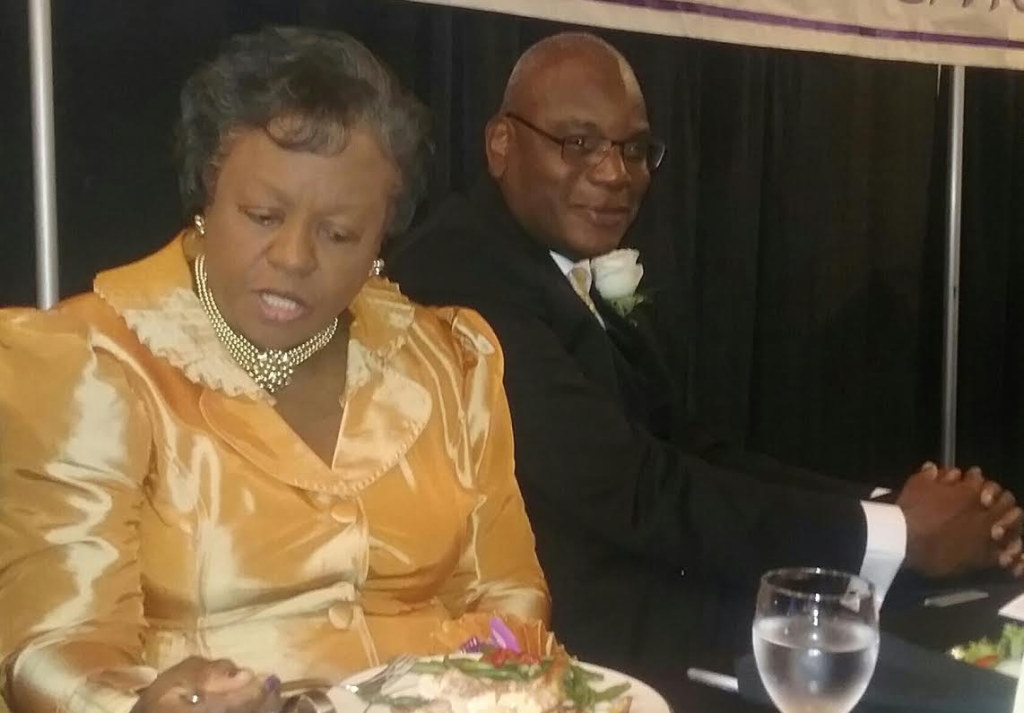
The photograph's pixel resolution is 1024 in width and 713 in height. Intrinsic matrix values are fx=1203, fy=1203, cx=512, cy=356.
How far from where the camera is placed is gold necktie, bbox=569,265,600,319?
1921 mm

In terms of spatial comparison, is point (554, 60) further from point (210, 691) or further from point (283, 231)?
point (210, 691)

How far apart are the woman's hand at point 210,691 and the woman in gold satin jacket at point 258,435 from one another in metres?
0.19

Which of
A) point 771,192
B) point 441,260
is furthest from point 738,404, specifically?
point 441,260

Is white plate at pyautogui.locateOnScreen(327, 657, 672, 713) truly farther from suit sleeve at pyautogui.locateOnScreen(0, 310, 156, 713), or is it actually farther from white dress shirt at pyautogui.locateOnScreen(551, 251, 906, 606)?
white dress shirt at pyautogui.locateOnScreen(551, 251, 906, 606)

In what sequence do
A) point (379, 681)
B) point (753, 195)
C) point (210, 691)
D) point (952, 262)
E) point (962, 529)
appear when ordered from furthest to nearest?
point (952, 262) → point (753, 195) → point (962, 529) → point (379, 681) → point (210, 691)

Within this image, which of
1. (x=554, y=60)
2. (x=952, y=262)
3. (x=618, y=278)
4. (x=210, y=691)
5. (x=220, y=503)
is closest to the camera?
(x=210, y=691)

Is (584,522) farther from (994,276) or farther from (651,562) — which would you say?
(994,276)

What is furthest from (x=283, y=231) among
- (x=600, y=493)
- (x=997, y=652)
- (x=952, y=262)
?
(x=952, y=262)

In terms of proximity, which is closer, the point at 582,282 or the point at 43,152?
the point at 43,152

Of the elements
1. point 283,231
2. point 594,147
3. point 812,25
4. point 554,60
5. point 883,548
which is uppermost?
point 812,25

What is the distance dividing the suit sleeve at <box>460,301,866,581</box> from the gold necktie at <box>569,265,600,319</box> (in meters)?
0.14

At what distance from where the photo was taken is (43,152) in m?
1.45

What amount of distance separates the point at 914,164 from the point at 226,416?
5.70ft

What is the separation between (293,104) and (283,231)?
147 mm
